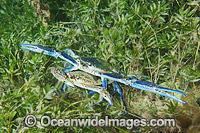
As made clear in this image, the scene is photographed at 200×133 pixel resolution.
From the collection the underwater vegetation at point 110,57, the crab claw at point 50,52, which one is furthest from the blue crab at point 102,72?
the underwater vegetation at point 110,57

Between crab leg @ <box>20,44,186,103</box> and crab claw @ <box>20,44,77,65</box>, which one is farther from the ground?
crab claw @ <box>20,44,77,65</box>

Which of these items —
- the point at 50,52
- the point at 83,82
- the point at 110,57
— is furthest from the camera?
the point at 110,57

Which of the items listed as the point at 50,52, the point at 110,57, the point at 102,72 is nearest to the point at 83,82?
the point at 102,72

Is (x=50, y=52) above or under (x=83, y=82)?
above

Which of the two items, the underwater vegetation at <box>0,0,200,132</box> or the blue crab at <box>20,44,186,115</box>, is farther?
the underwater vegetation at <box>0,0,200,132</box>

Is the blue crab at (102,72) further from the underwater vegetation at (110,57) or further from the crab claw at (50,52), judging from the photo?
the underwater vegetation at (110,57)

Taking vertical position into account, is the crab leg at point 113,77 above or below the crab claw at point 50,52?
below

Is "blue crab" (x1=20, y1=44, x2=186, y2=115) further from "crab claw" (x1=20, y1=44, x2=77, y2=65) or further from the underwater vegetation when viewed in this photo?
the underwater vegetation

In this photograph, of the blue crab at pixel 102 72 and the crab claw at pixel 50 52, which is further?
the crab claw at pixel 50 52

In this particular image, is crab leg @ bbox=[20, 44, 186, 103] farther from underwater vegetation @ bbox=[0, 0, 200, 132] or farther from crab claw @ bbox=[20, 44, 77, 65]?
underwater vegetation @ bbox=[0, 0, 200, 132]

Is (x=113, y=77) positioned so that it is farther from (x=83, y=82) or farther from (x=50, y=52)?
(x=50, y=52)

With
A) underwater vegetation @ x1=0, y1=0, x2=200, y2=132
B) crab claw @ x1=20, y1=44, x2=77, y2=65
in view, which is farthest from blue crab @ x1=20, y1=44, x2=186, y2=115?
underwater vegetation @ x1=0, y1=0, x2=200, y2=132

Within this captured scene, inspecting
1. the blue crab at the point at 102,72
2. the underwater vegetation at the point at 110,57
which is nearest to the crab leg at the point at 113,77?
the blue crab at the point at 102,72

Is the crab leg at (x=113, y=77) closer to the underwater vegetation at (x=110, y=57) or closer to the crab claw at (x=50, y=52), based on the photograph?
the crab claw at (x=50, y=52)
